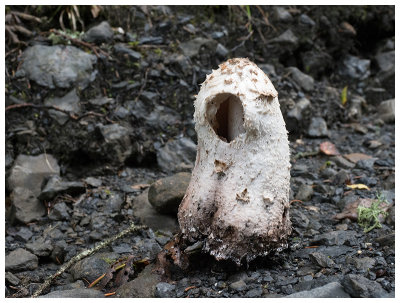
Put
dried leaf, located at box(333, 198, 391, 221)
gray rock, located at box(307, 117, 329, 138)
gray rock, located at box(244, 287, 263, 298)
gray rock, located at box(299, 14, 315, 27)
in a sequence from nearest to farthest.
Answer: gray rock, located at box(244, 287, 263, 298), dried leaf, located at box(333, 198, 391, 221), gray rock, located at box(307, 117, 329, 138), gray rock, located at box(299, 14, 315, 27)

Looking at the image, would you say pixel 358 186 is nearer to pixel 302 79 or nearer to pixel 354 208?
pixel 354 208

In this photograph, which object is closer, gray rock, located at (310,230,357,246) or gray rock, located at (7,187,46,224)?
gray rock, located at (310,230,357,246)

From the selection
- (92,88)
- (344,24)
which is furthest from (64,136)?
(344,24)

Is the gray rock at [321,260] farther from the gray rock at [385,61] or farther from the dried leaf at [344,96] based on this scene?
the gray rock at [385,61]

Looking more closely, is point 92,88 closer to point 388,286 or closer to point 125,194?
point 125,194

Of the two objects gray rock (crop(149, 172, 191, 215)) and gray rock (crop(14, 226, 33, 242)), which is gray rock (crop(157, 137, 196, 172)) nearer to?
gray rock (crop(149, 172, 191, 215))

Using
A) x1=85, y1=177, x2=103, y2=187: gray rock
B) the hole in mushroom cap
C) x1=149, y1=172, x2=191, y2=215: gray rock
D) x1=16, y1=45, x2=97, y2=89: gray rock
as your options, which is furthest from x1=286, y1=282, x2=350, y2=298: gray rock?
x1=16, y1=45, x2=97, y2=89: gray rock
